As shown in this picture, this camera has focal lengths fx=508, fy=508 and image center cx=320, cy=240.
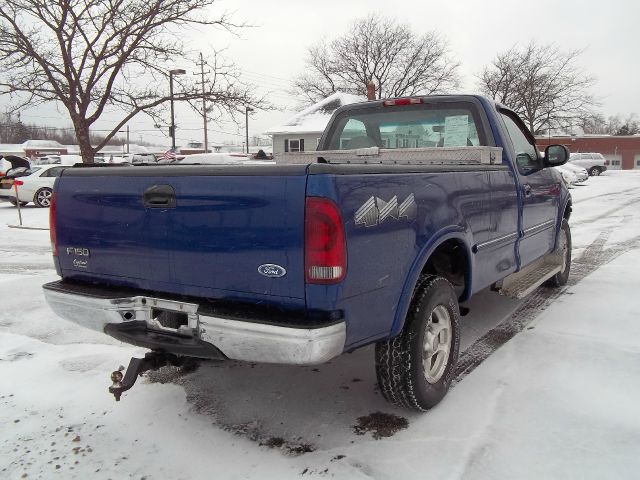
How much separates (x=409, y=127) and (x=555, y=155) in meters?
1.38

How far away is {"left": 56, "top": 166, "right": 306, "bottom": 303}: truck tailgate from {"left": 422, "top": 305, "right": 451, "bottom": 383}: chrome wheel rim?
1132 mm

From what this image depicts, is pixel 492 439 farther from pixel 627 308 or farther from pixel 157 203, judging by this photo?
pixel 627 308

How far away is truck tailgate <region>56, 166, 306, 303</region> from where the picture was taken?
2.28 metres

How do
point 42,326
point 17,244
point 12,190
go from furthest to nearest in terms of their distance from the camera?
1. point 12,190
2. point 17,244
3. point 42,326

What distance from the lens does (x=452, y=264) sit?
11.7ft

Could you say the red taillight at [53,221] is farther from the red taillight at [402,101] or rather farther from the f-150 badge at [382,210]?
the red taillight at [402,101]

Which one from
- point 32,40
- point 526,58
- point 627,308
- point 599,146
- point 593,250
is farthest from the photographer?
point 599,146

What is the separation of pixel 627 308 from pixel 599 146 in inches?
2742

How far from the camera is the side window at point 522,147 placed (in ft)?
14.4

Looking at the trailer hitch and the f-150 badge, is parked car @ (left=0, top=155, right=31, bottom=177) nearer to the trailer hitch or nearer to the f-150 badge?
the trailer hitch

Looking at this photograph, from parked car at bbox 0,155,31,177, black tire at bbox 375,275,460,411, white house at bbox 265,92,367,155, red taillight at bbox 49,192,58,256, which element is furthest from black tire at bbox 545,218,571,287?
white house at bbox 265,92,367,155

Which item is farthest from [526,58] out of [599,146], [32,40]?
A: [32,40]

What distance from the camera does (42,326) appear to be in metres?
4.70

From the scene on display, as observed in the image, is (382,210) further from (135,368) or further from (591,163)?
(591,163)
